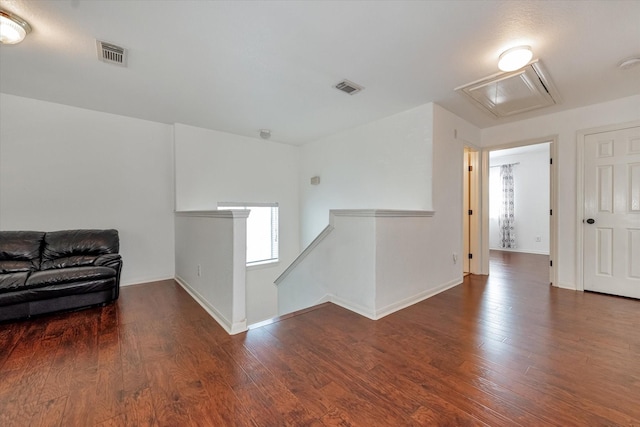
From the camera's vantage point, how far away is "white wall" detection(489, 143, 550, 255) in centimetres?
673

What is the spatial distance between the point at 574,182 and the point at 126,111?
6.26 meters

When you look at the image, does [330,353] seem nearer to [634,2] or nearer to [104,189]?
[634,2]

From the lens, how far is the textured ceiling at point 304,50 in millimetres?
1847

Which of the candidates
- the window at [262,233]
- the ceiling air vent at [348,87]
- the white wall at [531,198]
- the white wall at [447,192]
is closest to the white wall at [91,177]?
the window at [262,233]

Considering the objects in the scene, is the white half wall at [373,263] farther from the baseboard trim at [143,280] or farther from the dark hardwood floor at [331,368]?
the baseboard trim at [143,280]

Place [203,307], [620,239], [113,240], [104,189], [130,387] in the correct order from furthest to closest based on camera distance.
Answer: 1. [104,189]
2. [113,240]
3. [620,239]
4. [203,307]
5. [130,387]

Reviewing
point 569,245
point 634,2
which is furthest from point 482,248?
point 634,2

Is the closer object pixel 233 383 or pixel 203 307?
pixel 233 383

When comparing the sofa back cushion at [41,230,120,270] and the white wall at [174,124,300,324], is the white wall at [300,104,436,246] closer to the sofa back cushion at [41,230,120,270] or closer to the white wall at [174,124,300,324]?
the white wall at [174,124,300,324]

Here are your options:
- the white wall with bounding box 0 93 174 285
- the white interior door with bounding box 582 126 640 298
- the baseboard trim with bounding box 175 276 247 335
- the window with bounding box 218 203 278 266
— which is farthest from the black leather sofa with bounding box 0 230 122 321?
the white interior door with bounding box 582 126 640 298

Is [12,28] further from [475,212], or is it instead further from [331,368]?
[475,212]

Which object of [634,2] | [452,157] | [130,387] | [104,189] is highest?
[634,2]

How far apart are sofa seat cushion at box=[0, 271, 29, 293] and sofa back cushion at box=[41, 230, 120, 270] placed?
0.40 meters

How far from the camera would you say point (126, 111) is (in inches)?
149
